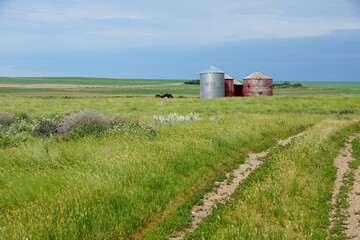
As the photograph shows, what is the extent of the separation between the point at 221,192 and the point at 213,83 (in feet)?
186

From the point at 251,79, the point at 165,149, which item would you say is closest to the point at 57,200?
the point at 165,149

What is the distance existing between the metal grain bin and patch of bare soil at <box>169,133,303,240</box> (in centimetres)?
5112

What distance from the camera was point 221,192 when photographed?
12344mm

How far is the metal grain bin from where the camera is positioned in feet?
224

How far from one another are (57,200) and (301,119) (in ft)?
82.9

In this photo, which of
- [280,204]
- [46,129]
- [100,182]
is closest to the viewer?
[280,204]

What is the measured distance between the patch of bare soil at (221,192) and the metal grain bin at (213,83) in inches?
2013

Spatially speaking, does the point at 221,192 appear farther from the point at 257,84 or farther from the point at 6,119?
the point at 257,84

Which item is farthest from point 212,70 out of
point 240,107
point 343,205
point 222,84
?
point 343,205

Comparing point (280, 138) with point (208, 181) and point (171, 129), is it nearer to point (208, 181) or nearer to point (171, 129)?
point (171, 129)

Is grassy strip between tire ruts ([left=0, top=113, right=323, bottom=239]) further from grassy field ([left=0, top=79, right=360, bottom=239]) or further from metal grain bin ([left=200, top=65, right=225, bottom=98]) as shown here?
metal grain bin ([left=200, top=65, right=225, bottom=98])

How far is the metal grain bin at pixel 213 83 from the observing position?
224ft

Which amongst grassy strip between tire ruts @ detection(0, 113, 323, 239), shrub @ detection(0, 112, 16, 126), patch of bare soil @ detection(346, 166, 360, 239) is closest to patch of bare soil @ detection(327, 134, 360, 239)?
patch of bare soil @ detection(346, 166, 360, 239)

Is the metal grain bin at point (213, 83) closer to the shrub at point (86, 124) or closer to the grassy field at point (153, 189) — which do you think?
the shrub at point (86, 124)
